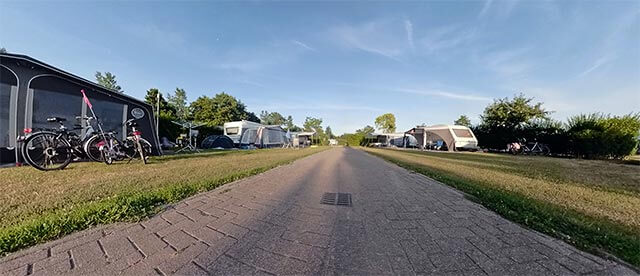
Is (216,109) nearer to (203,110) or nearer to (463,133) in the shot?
(203,110)

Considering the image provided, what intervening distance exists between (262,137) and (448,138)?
2122 centimetres

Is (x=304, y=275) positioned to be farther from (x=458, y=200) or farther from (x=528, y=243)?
(x=458, y=200)

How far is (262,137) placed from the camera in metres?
26.5

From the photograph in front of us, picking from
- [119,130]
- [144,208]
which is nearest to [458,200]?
[144,208]

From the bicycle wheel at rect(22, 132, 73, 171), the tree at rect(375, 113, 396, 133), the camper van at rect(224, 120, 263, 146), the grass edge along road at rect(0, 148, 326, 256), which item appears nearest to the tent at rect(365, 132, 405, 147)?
the tree at rect(375, 113, 396, 133)

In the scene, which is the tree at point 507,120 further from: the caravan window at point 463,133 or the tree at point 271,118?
the tree at point 271,118

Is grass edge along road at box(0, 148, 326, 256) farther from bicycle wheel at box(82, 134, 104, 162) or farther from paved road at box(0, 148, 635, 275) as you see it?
bicycle wheel at box(82, 134, 104, 162)

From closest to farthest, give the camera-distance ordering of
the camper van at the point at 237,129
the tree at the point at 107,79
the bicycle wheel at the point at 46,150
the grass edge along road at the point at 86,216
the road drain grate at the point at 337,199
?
the grass edge along road at the point at 86,216 < the road drain grate at the point at 337,199 < the bicycle wheel at the point at 46,150 < the camper van at the point at 237,129 < the tree at the point at 107,79

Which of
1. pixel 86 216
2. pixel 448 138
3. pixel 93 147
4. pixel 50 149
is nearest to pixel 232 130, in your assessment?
pixel 93 147

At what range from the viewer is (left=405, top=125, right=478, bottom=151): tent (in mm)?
24516

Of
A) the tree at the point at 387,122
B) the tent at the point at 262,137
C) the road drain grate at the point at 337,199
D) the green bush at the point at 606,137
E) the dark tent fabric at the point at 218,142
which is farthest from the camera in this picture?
the tree at the point at 387,122

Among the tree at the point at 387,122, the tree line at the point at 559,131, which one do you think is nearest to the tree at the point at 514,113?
the tree line at the point at 559,131

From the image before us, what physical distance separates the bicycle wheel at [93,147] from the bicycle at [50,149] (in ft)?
1.07

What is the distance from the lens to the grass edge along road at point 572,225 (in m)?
1.96
